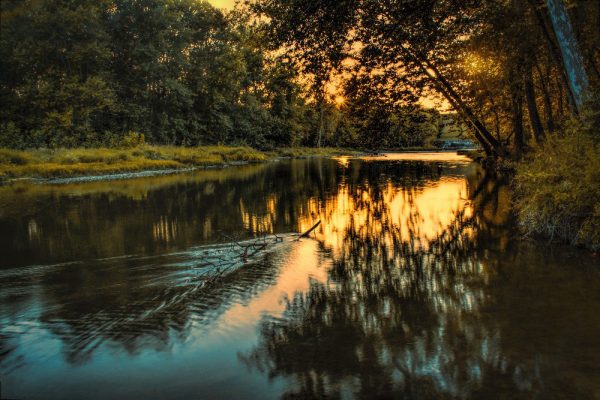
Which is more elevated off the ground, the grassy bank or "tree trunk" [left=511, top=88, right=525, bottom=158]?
"tree trunk" [left=511, top=88, right=525, bottom=158]

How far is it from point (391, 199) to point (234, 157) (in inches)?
1386

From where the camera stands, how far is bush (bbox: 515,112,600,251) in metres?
8.22

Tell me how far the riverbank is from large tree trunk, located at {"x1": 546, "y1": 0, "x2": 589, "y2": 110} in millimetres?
28215

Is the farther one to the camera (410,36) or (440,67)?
(440,67)

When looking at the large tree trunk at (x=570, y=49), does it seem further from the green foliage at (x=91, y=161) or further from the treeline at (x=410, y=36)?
the green foliage at (x=91, y=161)

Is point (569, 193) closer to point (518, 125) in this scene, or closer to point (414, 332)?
point (414, 332)

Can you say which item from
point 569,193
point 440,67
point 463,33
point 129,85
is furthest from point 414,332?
point 129,85

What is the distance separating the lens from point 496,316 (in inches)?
229

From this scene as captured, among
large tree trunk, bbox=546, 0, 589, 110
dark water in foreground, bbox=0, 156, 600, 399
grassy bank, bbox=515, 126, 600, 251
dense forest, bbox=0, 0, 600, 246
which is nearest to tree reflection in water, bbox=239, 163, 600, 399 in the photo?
dark water in foreground, bbox=0, 156, 600, 399

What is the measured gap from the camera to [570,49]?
9.22 m

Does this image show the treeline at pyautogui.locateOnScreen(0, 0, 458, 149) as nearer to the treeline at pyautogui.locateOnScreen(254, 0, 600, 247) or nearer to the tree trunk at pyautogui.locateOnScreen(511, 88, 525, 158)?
the treeline at pyautogui.locateOnScreen(254, 0, 600, 247)

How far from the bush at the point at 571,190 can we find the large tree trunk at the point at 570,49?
724 millimetres

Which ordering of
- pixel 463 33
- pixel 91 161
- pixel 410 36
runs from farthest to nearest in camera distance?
pixel 91 161
pixel 463 33
pixel 410 36

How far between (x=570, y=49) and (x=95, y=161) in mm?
31879
